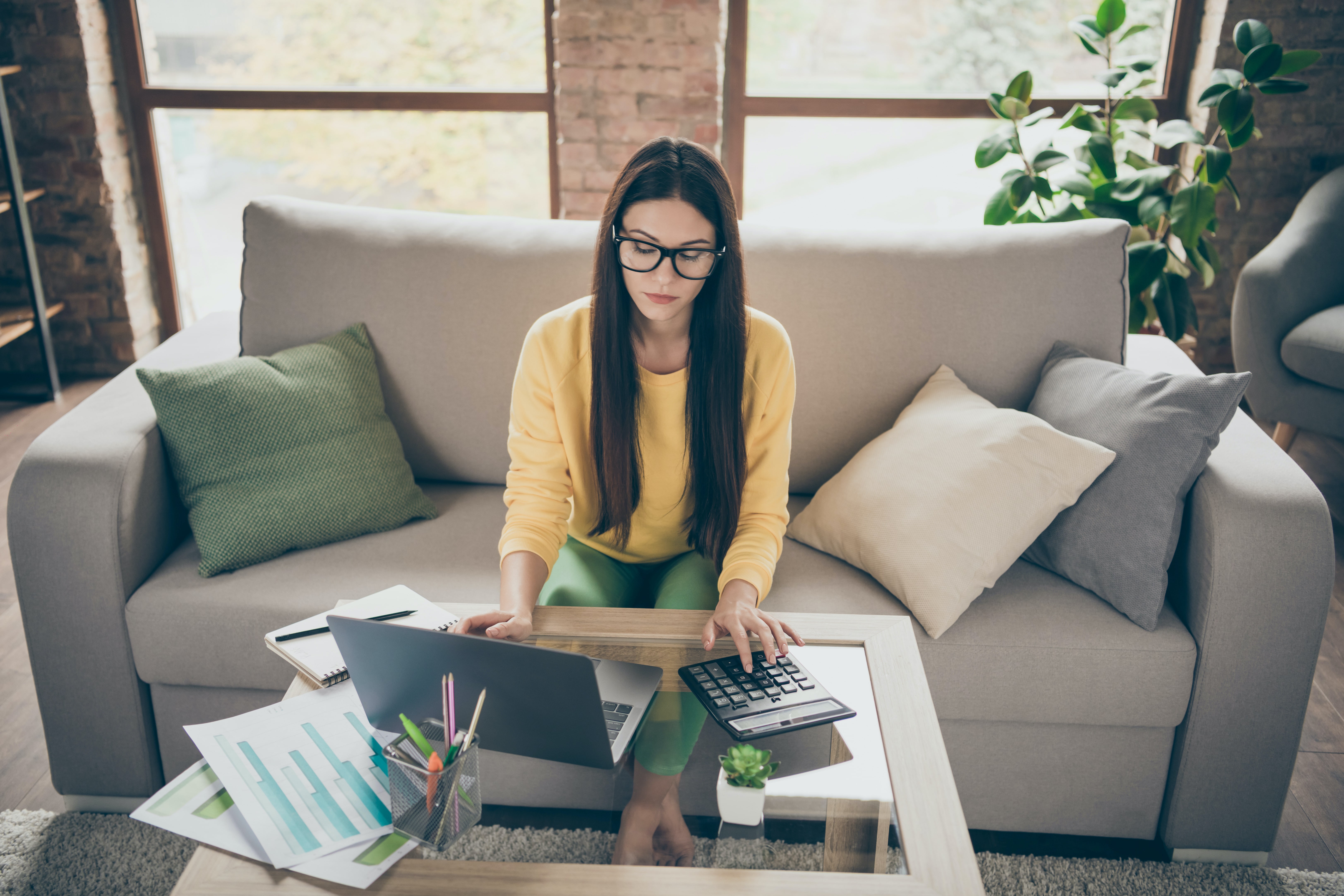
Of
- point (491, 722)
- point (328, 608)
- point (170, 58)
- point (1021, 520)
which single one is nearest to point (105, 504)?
point (328, 608)

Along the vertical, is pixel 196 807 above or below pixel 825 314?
below

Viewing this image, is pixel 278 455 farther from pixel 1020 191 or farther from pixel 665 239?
pixel 1020 191

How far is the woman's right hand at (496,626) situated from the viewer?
1109mm

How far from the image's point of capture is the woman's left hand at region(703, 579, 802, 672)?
1.12m

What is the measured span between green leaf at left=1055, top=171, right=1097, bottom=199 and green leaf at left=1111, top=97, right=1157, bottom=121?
23cm

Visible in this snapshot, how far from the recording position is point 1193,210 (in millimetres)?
2363

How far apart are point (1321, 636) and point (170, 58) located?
3.48 metres

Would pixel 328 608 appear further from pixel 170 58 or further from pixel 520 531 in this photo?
pixel 170 58

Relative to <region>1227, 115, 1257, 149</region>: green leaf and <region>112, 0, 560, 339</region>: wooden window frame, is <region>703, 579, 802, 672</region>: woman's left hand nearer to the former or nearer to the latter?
<region>1227, 115, 1257, 149</region>: green leaf

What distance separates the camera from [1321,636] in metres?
1.33

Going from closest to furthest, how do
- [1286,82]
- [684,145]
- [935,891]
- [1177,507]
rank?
[935,891] < [684,145] < [1177,507] < [1286,82]

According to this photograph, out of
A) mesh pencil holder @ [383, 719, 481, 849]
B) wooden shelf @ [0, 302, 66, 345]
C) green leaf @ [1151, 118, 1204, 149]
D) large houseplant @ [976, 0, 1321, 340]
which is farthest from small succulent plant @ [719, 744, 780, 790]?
wooden shelf @ [0, 302, 66, 345]

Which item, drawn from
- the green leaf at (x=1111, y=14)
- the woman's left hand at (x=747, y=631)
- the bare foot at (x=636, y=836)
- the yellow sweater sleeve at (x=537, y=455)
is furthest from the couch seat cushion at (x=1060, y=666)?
the green leaf at (x=1111, y=14)

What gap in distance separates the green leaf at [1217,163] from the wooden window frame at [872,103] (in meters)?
0.71
